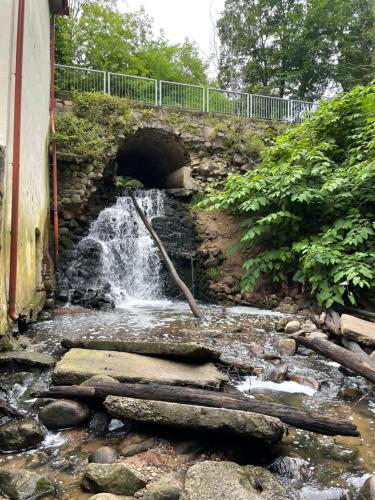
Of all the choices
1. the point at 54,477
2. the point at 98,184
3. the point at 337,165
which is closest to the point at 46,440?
the point at 54,477

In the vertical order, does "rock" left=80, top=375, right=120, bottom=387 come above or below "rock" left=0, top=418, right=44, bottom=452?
above

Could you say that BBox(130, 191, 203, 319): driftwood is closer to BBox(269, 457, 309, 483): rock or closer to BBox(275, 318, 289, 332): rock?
BBox(275, 318, 289, 332): rock

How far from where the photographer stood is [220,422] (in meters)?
2.45

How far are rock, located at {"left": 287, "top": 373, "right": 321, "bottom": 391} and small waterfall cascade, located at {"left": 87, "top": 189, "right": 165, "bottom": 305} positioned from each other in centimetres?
579

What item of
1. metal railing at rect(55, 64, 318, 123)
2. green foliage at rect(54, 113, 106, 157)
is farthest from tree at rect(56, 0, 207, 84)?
green foliage at rect(54, 113, 106, 157)

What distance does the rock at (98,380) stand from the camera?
3030 millimetres

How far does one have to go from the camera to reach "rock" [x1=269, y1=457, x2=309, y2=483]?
2.30 meters

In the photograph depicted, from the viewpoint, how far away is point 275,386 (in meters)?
3.75

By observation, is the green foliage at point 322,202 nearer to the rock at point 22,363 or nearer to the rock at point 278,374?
the rock at point 278,374

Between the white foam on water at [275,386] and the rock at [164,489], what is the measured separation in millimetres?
1647

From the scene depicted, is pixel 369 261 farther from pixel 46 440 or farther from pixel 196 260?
pixel 46 440

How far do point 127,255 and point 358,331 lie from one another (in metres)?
6.54

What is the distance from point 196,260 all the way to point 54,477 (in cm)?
821

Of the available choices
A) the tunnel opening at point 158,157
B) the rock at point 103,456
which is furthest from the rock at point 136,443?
the tunnel opening at point 158,157
